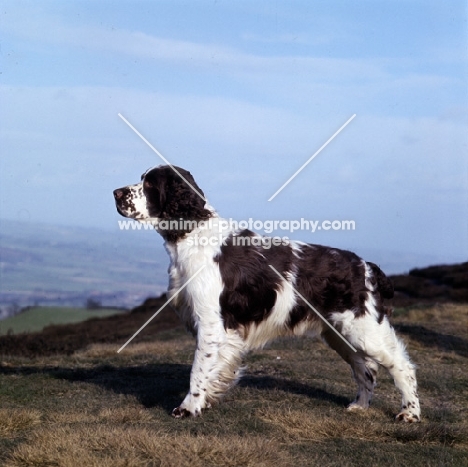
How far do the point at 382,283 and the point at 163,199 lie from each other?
225 centimetres

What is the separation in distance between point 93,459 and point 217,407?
2169 millimetres

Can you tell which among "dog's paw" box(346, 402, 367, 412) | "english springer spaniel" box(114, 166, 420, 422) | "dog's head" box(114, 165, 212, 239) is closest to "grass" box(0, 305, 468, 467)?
"dog's paw" box(346, 402, 367, 412)

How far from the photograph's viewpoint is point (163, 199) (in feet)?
22.7

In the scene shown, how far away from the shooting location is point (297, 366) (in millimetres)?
9938

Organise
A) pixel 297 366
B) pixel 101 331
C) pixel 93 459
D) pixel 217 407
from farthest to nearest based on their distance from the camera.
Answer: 1. pixel 101 331
2. pixel 297 366
3. pixel 217 407
4. pixel 93 459

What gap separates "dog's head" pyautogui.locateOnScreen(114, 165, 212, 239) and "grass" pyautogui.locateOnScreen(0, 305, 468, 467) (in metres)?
1.79

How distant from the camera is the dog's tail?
708 centimetres

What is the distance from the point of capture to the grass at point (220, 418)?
5043mm

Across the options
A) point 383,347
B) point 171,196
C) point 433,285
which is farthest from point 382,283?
point 433,285

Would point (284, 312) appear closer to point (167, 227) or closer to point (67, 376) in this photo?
point (167, 227)

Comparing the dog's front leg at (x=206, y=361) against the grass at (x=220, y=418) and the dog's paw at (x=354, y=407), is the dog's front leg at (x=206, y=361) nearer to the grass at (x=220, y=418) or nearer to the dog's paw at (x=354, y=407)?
the grass at (x=220, y=418)

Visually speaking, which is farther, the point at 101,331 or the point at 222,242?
the point at 101,331

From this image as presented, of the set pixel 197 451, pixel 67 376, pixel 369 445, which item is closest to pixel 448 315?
pixel 67 376

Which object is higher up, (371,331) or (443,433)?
(371,331)
